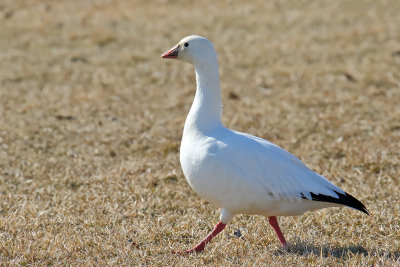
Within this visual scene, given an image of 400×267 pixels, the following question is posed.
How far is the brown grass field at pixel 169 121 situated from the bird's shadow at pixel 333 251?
0.05ft

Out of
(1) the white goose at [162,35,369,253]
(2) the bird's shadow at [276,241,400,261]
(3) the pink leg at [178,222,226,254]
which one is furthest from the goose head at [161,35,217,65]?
(2) the bird's shadow at [276,241,400,261]

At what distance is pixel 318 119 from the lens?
7.87m

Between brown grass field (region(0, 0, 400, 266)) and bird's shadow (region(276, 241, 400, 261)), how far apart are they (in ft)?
0.05

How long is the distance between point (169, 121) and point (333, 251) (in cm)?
410

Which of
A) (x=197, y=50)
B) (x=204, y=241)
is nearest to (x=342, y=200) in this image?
(x=204, y=241)

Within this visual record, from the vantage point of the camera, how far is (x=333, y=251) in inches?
165

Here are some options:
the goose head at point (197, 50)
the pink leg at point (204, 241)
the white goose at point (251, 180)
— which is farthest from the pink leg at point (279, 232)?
the goose head at point (197, 50)

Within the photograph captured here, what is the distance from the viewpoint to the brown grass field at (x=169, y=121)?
442 cm

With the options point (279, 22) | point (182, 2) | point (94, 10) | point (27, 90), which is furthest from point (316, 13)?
point (27, 90)

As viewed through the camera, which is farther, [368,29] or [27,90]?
[368,29]

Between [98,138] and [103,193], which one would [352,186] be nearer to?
[103,193]

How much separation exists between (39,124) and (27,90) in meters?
1.71

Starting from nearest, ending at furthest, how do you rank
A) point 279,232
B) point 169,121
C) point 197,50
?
point 279,232
point 197,50
point 169,121

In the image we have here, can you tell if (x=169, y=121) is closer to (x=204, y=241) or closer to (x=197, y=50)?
(x=197, y=50)
